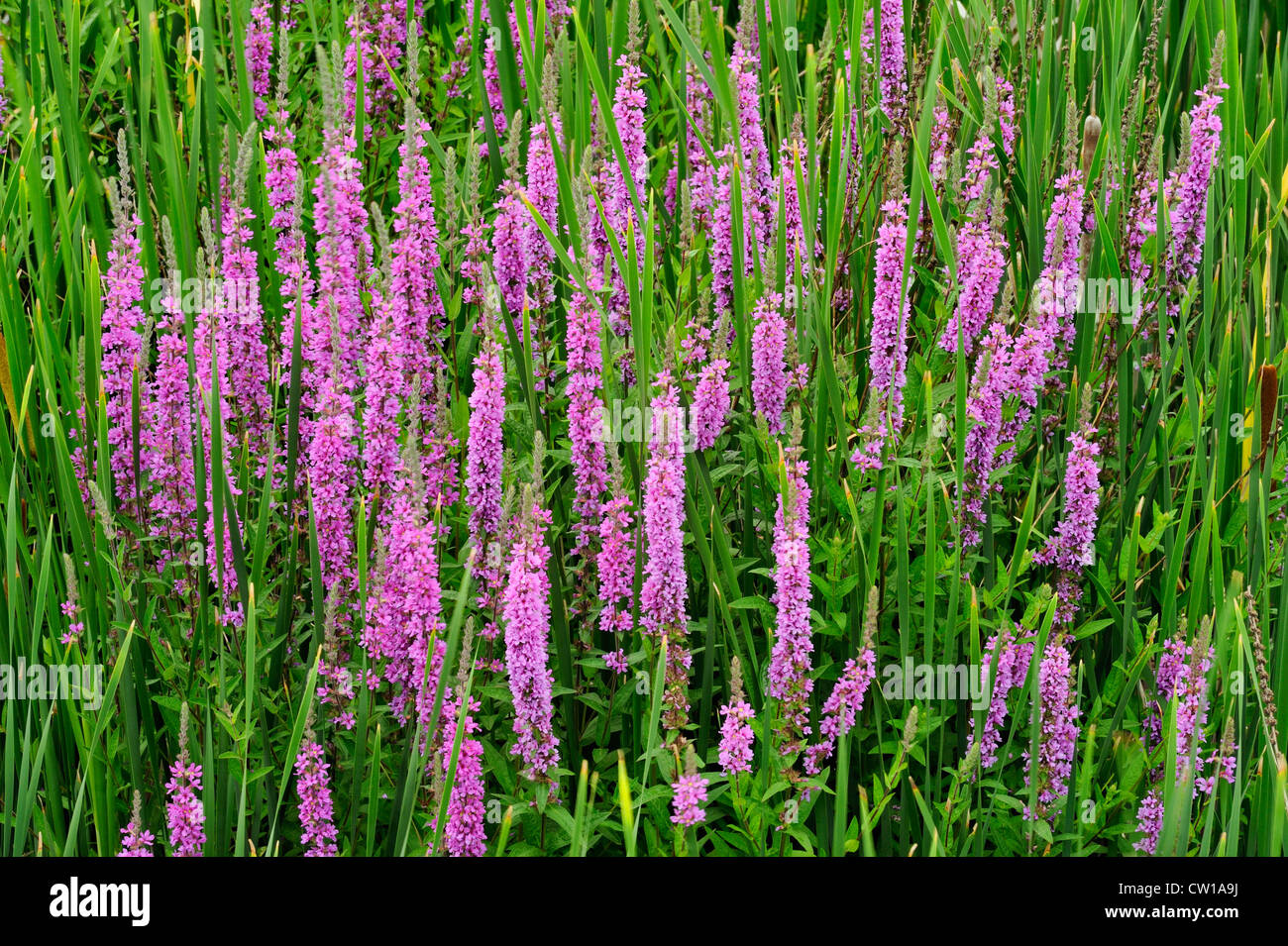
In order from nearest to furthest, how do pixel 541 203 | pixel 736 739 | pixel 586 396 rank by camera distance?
pixel 736 739 → pixel 586 396 → pixel 541 203

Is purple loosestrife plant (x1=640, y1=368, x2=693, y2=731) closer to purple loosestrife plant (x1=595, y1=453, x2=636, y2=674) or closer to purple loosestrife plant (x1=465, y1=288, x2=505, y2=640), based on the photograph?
purple loosestrife plant (x1=595, y1=453, x2=636, y2=674)

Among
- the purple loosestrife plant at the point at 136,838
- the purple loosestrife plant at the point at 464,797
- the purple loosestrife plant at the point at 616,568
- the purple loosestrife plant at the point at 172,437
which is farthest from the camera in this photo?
the purple loosestrife plant at the point at 172,437

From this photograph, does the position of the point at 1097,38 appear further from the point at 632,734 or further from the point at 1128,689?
the point at 632,734

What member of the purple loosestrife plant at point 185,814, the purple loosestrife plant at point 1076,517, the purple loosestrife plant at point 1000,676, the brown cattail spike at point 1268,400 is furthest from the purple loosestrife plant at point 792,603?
the brown cattail spike at point 1268,400

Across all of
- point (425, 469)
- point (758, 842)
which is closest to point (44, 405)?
point (425, 469)

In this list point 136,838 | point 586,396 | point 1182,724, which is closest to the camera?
point 136,838

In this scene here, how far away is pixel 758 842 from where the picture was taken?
9.70 ft

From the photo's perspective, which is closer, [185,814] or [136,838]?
[136,838]

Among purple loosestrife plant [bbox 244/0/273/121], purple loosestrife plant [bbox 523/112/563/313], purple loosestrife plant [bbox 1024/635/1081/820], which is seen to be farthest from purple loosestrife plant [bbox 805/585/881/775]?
purple loosestrife plant [bbox 244/0/273/121]

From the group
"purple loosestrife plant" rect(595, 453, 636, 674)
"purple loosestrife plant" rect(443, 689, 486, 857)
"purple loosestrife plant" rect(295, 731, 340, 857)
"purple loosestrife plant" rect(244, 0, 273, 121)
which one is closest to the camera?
"purple loosestrife plant" rect(443, 689, 486, 857)

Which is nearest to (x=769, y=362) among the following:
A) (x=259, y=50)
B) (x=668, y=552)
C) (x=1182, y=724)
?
(x=668, y=552)

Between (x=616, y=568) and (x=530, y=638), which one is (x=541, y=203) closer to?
(x=616, y=568)

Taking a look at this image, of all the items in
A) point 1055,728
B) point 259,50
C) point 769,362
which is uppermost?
point 259,50

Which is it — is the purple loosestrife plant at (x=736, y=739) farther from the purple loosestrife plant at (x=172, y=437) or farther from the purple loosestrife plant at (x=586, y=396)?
the purple loosestrife plant at (x=172, y=437)
